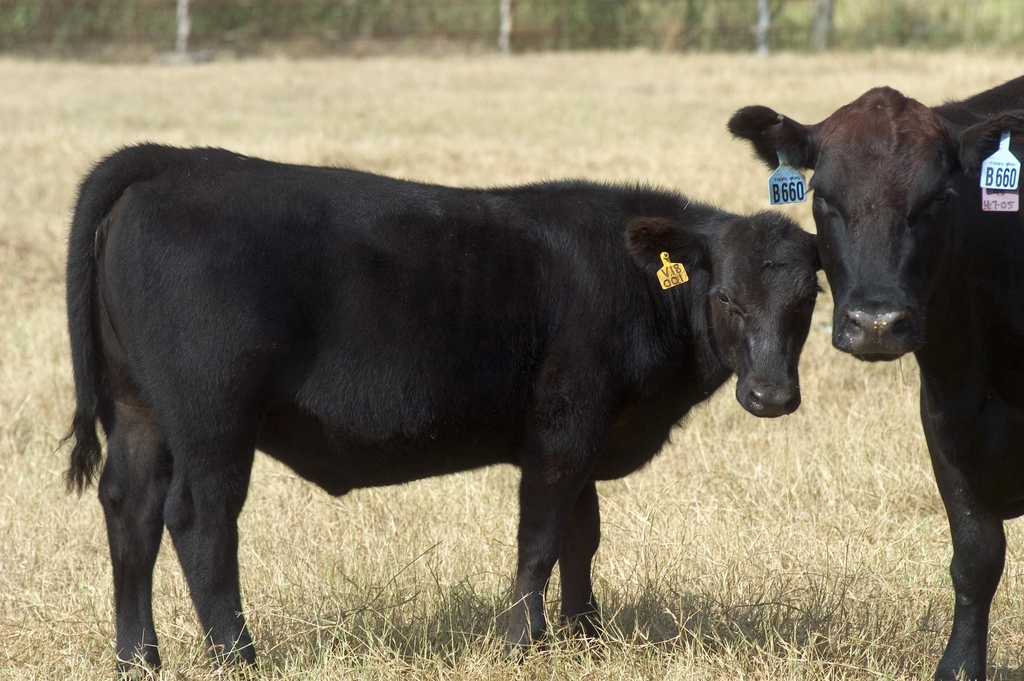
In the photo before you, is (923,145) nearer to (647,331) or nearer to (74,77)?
(647,331)

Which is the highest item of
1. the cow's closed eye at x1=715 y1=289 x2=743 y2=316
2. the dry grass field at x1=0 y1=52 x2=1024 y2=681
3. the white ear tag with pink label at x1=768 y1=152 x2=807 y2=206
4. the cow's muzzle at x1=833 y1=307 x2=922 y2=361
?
the white ear tag with pink label at x1=768 y1=152 x2=807 y2=206

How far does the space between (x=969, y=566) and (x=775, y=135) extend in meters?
1.61

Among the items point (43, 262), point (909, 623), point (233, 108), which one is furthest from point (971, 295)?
point (233, 108)

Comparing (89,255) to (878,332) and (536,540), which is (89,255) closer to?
(536,540)

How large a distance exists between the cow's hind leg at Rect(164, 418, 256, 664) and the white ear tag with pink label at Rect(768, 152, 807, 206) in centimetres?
192

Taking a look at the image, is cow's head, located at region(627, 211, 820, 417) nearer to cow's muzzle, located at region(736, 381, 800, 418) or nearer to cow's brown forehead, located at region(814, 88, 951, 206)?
cow's muzzle, located at region(736, 381, 800, 418)

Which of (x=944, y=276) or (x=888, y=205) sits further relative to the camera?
(x=944, y=276)

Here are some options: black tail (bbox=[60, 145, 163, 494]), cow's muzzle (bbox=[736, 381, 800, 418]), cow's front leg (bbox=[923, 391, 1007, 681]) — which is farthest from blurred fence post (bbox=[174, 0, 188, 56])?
cow's front leg (bbox=[923, 391, 1007, 681])

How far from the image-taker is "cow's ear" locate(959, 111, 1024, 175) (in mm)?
3715

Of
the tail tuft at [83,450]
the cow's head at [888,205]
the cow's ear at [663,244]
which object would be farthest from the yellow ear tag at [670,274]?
the tail tuft at [83,450]

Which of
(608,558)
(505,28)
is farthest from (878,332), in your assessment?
(505,28)

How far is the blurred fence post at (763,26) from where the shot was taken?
27156 mm

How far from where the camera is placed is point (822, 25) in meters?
27.1

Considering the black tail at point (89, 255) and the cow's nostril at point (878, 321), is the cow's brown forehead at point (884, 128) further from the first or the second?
the black tail at point (89, 255)
